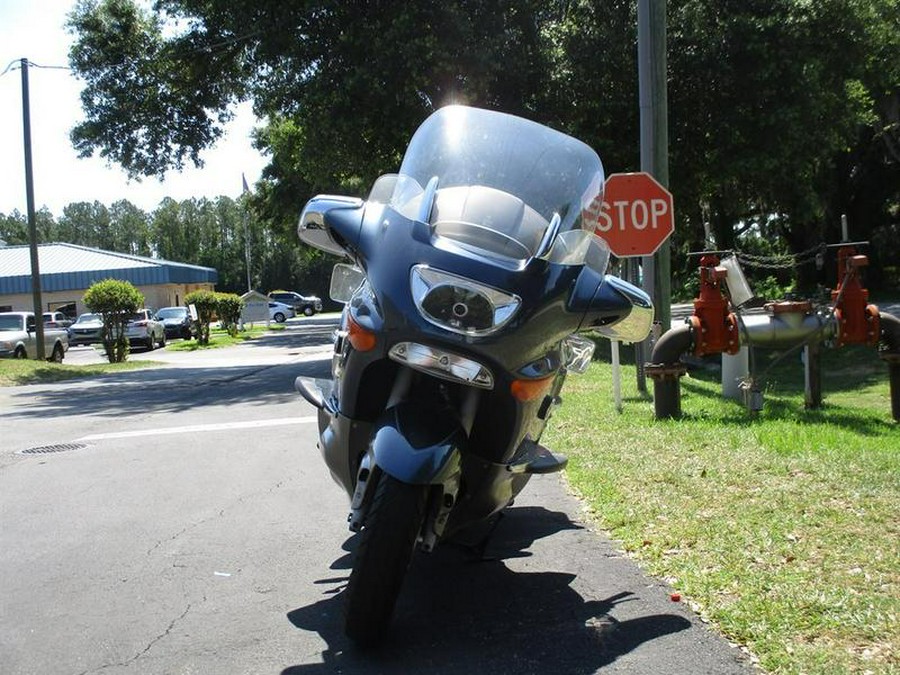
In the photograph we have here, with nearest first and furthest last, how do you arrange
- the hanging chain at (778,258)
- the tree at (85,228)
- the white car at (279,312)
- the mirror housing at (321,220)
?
1. the mirror housing at (321,220)
2. the hanging chain at (778,258)
3. the white car at (279,312)
4. the tree at (85,228)

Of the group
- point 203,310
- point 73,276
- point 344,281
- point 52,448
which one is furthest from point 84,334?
point 344,281

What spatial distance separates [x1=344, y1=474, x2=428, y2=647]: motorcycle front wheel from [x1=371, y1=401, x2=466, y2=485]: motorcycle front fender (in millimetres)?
67

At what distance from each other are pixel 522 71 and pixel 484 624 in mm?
15525

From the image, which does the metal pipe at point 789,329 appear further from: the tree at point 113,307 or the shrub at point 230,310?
the shrub at point 230,310

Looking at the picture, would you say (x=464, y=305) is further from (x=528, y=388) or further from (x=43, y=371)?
(x=43, y=371)

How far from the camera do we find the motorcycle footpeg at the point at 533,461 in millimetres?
3982

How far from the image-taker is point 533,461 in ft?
13.4

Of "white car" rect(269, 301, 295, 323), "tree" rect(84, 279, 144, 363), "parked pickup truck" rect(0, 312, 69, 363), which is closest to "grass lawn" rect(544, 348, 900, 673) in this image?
"tree" rect(84, 279, 144, 363)

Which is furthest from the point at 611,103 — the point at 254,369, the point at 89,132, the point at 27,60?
the point at 27,60

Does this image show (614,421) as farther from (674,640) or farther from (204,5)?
(204,5)

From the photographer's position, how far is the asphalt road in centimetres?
366

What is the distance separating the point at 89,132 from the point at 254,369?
7373 mm

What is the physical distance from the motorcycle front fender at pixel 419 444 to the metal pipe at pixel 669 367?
552 cm

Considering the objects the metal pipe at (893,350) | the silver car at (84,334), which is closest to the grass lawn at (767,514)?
the metal pipe at (893,350)
